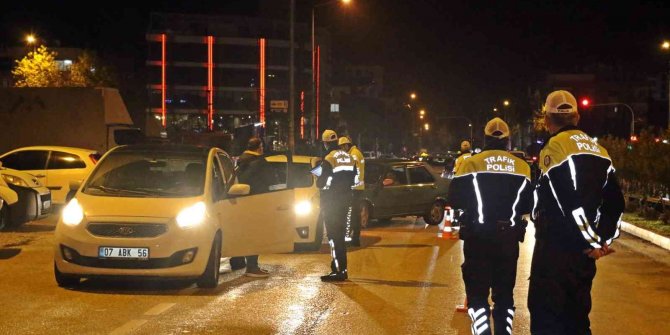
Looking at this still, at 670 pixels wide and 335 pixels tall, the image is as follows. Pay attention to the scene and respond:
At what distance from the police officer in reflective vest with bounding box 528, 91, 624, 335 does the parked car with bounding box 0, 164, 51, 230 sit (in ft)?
43.5

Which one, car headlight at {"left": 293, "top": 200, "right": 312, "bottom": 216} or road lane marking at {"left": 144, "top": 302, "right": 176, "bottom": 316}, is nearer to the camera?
road lane marking at {"left": 144, "top": 302, "right": 176, "bottom": 316}

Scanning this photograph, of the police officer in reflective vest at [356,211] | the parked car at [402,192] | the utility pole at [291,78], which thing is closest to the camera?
the police officer in reflective vest at [356,211]

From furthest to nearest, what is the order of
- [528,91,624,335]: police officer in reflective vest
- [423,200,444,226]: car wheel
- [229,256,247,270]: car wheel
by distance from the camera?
[423,200,444,226]: car wheel → [229,256,247,270]: car wheel → [528,91,624,335]: police officer in reflective vest

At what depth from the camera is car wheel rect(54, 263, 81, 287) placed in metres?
9.90

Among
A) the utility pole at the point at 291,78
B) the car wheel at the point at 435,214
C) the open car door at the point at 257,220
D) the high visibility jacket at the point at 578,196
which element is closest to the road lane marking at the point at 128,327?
the open car door at the point at 257,220

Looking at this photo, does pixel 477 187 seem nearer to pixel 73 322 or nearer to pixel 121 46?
pixel 73 322

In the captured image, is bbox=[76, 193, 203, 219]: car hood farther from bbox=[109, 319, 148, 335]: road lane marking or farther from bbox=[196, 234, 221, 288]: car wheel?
bbox=[109, 319, 148, 335]: road lane marking

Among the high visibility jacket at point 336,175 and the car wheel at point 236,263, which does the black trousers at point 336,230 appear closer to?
the high visibility jacket at point 336,175

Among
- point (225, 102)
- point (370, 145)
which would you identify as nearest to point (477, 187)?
point (225, 102)

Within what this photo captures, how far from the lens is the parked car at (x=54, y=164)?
20156 mm

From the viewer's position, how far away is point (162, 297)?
9.55 metres

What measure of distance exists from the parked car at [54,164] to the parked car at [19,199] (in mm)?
2976

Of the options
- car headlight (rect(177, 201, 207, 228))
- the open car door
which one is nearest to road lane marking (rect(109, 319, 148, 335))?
car headlight (rect(177, 201, 207, 228))

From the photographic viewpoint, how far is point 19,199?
1670 centimetres
